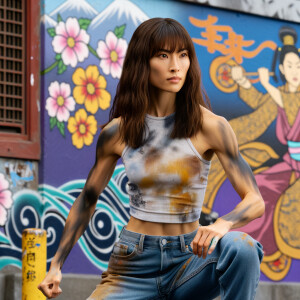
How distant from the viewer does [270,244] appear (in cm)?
959

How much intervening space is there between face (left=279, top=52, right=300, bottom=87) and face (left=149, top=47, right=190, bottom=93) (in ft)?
19.4

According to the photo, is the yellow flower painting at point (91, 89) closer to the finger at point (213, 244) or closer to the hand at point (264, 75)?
the hand at point (264, 75)

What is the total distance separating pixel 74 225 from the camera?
4273mm

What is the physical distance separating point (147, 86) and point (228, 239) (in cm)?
95

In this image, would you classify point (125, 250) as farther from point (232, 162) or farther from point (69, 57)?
point (69, 57)

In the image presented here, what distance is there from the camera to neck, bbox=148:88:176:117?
4.23 meters

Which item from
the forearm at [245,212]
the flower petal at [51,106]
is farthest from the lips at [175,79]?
the flower petal at [51,106]

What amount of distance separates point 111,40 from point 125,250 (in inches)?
189

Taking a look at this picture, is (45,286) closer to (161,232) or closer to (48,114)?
(161,232)

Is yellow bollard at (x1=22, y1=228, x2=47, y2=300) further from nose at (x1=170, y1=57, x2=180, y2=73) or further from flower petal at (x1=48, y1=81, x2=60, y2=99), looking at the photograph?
flower petal at (x1=48, y1=81, x2=60, y2=99)

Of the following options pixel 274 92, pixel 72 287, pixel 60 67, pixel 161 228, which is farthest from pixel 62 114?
pixel 161 228

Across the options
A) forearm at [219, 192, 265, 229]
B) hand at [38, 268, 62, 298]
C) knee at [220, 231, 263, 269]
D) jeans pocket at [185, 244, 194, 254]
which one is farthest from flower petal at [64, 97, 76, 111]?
knee at [220, 231, 263, 269]

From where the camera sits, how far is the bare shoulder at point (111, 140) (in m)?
4.29

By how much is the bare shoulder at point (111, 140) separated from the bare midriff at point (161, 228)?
1.34ft
